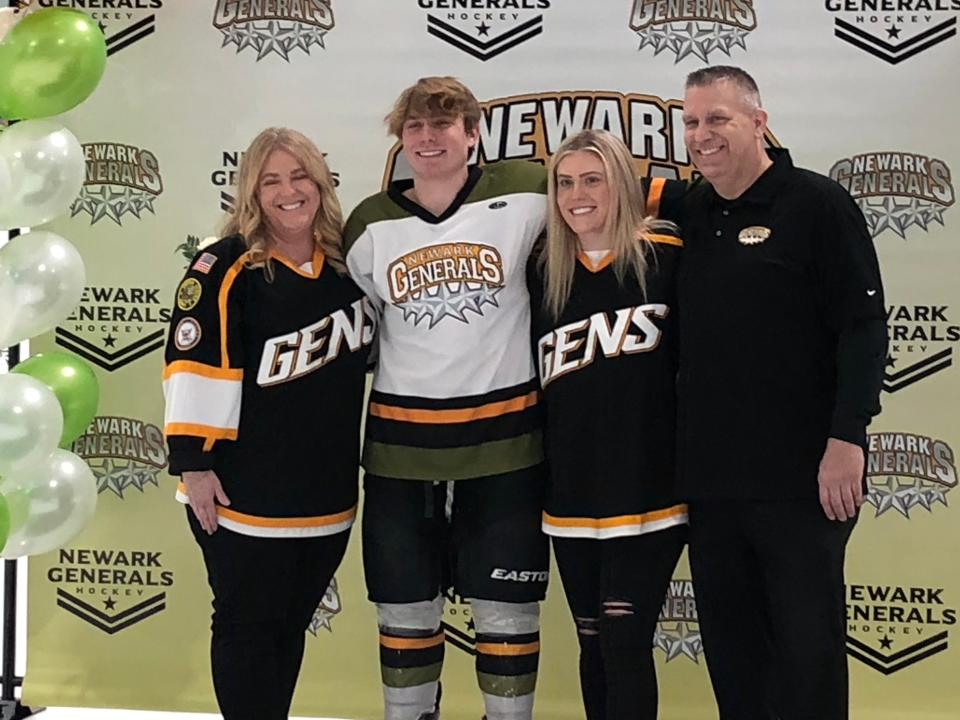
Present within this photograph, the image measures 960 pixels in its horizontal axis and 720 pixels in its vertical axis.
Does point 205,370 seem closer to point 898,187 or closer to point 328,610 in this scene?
point 328,610

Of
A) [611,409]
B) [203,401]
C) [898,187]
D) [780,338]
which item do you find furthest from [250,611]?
[898,187]

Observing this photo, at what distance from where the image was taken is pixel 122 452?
3.21m

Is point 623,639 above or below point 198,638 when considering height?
above

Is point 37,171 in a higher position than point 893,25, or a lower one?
lower

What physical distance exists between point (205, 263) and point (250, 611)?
77 centimetres

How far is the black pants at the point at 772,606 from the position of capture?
2.09m

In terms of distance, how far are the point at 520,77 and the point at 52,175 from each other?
1296mm

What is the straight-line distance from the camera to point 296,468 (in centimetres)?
228

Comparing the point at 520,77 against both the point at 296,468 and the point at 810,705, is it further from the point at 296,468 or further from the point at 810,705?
the point at 810,705

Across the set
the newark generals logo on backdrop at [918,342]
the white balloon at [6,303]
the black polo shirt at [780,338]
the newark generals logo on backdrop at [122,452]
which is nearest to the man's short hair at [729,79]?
the black polo shirt at [780,338]

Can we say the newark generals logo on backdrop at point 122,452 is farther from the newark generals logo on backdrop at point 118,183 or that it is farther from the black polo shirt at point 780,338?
the black polo shirt at point 780,338

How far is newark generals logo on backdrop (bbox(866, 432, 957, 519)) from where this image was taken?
2.91m

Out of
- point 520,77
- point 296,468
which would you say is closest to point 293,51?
point 520,77

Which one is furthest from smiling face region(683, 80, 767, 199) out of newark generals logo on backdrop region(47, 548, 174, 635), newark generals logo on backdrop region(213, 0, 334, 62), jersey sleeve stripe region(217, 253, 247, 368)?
newark generals logo on backdrop region(47, 548, 174, 635)
